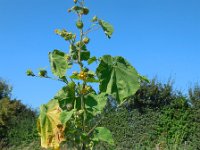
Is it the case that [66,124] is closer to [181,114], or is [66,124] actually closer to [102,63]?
[102,63]

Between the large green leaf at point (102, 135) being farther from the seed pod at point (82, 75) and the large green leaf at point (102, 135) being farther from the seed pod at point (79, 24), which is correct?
the seed pod at point (79, 24)

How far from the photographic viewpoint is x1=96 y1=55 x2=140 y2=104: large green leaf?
306 centimetres

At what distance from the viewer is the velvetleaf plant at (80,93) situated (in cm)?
307

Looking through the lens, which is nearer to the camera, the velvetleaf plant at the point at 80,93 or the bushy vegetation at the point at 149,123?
the velvetleaf plant at the point at 80,93

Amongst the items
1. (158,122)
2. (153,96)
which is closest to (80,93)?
A: (158,122)

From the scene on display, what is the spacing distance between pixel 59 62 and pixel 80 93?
0.22 meters

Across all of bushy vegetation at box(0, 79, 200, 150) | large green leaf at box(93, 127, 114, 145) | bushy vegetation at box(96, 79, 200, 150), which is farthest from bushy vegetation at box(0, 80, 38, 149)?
large green leaf at box(93, 127, 114, 145)

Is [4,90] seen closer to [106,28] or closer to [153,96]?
[153,96]

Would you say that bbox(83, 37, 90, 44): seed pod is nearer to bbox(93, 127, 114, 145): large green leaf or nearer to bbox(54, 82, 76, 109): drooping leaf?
bbox(54, 82, 76, 109): drooping leaf

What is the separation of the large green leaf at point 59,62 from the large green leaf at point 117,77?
0.20 metres

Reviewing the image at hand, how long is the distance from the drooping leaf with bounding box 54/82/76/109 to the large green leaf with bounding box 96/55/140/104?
0.56 ft

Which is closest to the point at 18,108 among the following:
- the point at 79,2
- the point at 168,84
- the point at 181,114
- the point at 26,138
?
the point at 26,138

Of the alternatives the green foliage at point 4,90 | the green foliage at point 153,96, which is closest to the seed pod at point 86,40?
the green foliage at point 153,96

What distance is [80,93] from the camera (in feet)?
10.3
